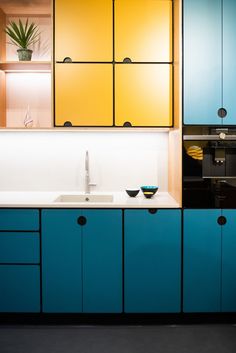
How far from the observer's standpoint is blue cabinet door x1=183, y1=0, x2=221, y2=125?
10.3 ft

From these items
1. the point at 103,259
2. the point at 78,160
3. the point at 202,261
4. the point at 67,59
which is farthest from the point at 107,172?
the point at 202,261

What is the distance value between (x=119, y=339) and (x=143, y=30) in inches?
88.5

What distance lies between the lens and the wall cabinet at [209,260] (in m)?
3.19

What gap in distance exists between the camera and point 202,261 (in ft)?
10.5

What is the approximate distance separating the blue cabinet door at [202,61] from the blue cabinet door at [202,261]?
2.30 ft

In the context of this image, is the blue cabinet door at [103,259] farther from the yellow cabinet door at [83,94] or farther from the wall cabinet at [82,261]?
the yellow cabinet door at [83,94]

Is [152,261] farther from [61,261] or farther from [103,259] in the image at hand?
[61,261]

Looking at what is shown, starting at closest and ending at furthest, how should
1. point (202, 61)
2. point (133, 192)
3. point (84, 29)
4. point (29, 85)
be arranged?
point (202, 61), point (84, 29), point (133, 192), point (29, 85)

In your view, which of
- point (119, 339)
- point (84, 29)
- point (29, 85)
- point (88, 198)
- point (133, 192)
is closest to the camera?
point (119, 339)

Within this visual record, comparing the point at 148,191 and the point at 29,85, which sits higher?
the point at 29,85

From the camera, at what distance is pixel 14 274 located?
323 centimetres

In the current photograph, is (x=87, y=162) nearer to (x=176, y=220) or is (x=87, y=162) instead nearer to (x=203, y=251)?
(x=176, y=220)

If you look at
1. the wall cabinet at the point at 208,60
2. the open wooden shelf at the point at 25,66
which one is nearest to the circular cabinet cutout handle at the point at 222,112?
the wall cabinet at the point at 208,60

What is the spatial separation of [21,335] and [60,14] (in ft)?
7.74
